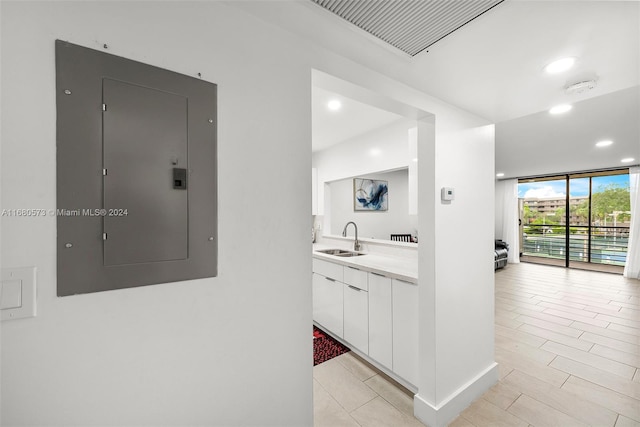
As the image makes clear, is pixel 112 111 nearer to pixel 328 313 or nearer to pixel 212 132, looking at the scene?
pixel 212 132

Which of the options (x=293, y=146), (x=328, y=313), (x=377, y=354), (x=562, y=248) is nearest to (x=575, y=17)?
(x=293, y=146)

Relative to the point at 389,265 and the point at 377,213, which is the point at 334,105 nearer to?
the point at 389,265

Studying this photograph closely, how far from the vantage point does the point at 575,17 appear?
1.04 meters

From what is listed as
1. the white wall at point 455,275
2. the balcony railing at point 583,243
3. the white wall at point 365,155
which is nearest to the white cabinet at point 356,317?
the white wall at point 455,275

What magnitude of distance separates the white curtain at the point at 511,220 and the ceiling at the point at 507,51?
7127 mm

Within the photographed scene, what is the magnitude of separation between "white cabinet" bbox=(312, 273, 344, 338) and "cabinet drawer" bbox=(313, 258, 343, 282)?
0.04 meters

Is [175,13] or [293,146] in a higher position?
[175,13]

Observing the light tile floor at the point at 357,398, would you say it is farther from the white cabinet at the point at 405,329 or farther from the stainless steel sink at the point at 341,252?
the stainless steel sink at the point at 341,252

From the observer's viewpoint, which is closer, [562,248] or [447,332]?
[447,332]

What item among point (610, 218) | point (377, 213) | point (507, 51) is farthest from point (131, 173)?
point (610, 218)

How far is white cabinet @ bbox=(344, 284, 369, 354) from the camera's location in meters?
2.44

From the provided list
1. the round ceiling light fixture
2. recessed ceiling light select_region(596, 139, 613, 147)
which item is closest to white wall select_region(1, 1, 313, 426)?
the round ceiling light fixture

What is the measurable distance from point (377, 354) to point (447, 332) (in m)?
0.76

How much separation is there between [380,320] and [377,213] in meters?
2.54
